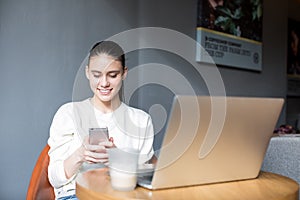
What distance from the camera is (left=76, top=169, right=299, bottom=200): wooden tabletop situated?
2.46 feet

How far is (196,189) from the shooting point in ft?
2.67

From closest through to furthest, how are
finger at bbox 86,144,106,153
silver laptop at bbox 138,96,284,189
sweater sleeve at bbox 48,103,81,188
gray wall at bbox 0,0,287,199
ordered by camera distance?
1. silver laptop at bbox 138,96,284,189
2. finger at bbox 86,144,106,153
3. sweater sleeve at bbox 48,103,81,188
4. gray wall at bbox 0,0,287,199

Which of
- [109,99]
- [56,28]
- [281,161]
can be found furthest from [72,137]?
[281,161]

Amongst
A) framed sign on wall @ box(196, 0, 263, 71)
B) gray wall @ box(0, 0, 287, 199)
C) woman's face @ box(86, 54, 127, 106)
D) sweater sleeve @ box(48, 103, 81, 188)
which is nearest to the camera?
sweater sleeve @ box(48, 103, 81, 188)

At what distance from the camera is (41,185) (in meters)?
1.22

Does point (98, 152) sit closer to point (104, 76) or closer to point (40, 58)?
point (104, 76)

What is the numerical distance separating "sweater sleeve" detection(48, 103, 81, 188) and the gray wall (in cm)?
56

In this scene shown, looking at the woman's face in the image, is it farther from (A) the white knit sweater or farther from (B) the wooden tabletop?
(B) the wooden tabletop

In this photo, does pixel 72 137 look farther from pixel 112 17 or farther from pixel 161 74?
pixel 161 74

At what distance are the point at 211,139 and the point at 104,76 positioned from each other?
2.06 ft

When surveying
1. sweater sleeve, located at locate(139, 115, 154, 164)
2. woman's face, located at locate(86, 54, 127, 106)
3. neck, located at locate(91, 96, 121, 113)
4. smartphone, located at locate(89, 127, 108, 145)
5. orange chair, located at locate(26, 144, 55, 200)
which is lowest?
orange chair, located at locate(26, 144, 55, 200)

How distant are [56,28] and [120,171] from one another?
1346 mm

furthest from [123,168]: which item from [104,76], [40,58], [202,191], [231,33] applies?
[231,33]

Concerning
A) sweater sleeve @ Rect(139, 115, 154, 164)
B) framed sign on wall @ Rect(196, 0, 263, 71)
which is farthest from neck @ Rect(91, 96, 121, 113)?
framed sign on wall @ Rect(196, 0, 263, 71)
